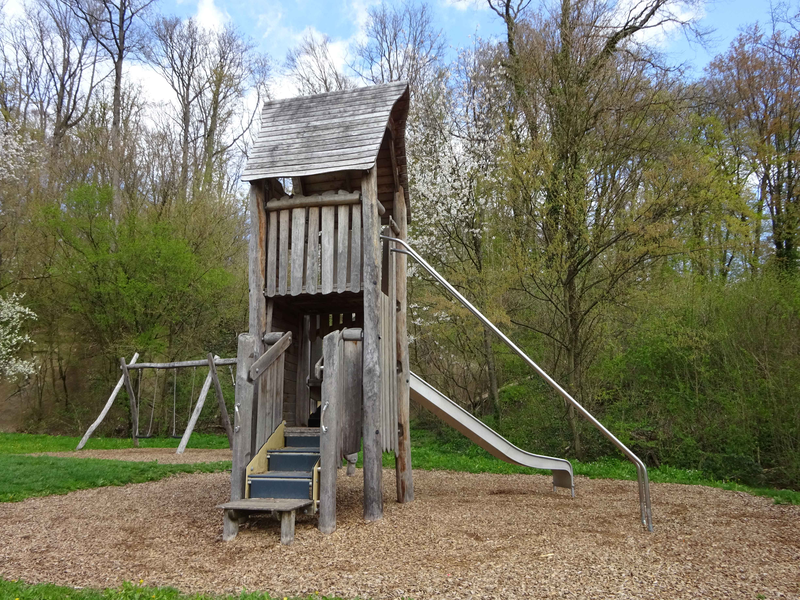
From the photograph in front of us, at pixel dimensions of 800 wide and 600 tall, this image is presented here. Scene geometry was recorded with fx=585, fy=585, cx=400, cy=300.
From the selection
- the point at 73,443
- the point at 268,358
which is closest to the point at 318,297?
the point at 268,358

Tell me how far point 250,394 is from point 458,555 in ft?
8.21

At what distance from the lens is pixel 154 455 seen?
40.1 ft

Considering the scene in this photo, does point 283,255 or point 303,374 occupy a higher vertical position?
point 283,255

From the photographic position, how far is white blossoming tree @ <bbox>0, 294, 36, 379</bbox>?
17078 millimetres

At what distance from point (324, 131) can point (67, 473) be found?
6446 millimetres

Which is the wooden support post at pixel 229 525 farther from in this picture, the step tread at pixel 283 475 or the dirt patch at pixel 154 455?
the dirt patch at pixel 154 455

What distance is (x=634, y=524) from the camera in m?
5.93

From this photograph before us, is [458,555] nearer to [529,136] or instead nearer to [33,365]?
[529,136]

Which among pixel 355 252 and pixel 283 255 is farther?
pixel 283 255

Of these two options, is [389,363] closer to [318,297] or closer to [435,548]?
[318,297]

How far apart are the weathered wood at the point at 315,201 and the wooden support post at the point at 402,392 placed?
5.10 feet

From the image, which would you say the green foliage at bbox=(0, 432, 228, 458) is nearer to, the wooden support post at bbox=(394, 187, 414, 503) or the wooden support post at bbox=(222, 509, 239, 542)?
the wooden support post at bbox=(394, 187, 414, 503)

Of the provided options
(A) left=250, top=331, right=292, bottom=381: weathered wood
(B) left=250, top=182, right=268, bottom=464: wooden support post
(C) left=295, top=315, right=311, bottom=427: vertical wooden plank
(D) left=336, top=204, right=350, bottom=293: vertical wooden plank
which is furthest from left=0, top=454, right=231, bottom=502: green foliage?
(D) left=336, top=204, right=350, bottom=293: vertical wooden plank

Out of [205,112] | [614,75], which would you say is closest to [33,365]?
[205,112]
